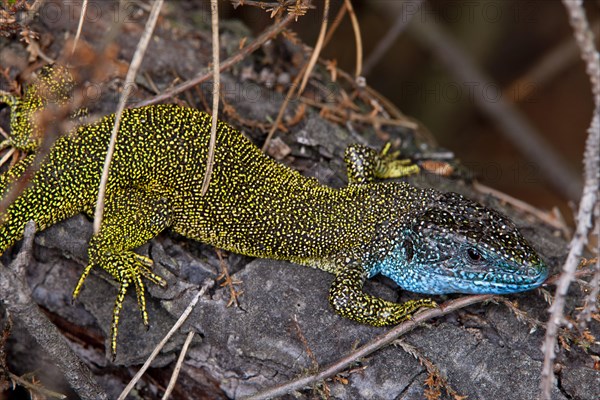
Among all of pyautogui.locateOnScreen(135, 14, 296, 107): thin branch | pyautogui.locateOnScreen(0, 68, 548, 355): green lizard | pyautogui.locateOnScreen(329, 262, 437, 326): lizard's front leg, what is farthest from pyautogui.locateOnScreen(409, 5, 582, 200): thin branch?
pyautogui.locateOnScreen(329, 262, 437, 326): lizard's front leg

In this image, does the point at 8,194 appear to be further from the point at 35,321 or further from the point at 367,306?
the point at 367,306

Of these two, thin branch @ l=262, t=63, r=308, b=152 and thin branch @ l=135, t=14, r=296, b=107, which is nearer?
thin branch @ l=135, t=14, r=296, b=107

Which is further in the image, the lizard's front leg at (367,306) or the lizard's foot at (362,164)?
the lizard's foot at (362,164)

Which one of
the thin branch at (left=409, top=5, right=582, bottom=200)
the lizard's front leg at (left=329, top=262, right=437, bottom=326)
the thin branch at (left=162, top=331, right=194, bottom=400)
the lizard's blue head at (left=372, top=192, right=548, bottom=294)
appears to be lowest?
the thin branch at (left=162, top=331, right=194, bottom=400)

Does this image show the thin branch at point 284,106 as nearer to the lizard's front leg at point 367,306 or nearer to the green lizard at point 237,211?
the green lizard at point 237,211

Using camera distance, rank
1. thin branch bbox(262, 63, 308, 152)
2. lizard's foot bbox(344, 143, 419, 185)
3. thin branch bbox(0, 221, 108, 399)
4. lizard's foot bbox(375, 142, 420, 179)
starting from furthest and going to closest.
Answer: lizard's foot bbox(375, 142, 420, 179) < thin branch bbox(262, 63, 308, 152) < lizard's foot bbox(344, 143, 419, 185) < thin branch bbox(0, 221, 108, 399)

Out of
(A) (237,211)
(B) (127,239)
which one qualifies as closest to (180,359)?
(B) (127,239)

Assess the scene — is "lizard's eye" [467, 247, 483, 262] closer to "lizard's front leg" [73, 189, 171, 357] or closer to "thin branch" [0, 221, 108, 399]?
"lizard's front leg" [73, 189, 171, 357]

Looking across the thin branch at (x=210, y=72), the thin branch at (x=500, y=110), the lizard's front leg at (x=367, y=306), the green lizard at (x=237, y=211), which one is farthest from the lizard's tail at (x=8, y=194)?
the thin branch at (x=500, y=110)
